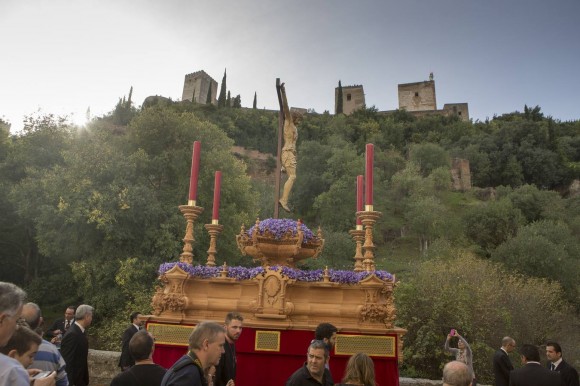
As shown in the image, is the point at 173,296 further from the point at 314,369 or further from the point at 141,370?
the point at 314,369

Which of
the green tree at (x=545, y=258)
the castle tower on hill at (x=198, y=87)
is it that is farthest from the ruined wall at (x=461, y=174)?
the castle tower on hill at (x=198, y=87)

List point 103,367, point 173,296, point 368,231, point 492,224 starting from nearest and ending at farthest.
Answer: point 173,296
point 368,231
point 103,367
point 492,224

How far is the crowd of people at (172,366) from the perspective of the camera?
8.23 ft

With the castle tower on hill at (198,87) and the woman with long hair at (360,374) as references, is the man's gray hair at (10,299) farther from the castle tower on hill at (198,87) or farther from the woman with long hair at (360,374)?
the castle tower on hill at (198,87)

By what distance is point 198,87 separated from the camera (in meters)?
102

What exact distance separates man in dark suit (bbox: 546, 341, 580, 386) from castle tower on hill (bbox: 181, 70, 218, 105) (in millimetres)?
99037

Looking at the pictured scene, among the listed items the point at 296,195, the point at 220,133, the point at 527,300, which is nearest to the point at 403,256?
the point at 296,195

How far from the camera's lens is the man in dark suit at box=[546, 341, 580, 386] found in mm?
6156

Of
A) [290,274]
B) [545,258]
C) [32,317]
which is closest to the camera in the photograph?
[32,317]

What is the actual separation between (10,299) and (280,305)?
14.9 ft

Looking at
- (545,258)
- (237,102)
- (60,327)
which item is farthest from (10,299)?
(237,102)

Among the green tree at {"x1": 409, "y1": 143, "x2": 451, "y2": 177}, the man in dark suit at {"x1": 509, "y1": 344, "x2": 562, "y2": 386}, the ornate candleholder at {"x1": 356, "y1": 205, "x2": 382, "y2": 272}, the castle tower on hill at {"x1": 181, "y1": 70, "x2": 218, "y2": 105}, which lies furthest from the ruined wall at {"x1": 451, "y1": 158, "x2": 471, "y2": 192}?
the man in dark suit at {"x1": 509, "y1": 344, "x2": 562, "y2": 386}

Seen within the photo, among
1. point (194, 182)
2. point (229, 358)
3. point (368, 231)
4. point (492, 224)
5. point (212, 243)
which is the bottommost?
point (229, 358)

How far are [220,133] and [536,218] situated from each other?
131 feet
